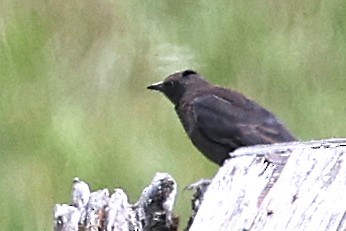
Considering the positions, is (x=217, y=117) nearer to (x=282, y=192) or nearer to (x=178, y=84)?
(x=178, y=84)

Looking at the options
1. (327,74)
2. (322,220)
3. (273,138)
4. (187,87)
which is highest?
(327,74)

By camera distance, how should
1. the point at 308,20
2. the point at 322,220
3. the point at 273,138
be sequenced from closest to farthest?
1. the point at 322,220
2. the point at 273,138
3. the point at 308,20

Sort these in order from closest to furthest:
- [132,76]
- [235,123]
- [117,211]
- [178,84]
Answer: [117,211] → [235,123] → [178,84] → [132,76]

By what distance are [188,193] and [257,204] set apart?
241 centimetres

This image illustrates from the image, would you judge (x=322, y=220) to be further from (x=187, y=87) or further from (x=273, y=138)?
(x=187, y=87)

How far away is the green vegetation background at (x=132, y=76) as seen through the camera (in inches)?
223

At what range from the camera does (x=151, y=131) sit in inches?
232

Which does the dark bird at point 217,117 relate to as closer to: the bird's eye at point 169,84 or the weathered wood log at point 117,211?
the bird's eye at point 169,84

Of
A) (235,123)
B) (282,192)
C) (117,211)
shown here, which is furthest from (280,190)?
(235,123)

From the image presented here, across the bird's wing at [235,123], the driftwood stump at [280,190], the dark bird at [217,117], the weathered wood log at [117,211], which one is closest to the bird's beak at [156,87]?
the dark bird at [217,117]

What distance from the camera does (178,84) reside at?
5461 mm

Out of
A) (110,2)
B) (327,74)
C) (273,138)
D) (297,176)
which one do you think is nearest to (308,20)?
(327,74)

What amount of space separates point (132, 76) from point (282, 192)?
3.18 m

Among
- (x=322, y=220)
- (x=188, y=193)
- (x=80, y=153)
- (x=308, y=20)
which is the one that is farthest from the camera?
(x=308, y=20)
